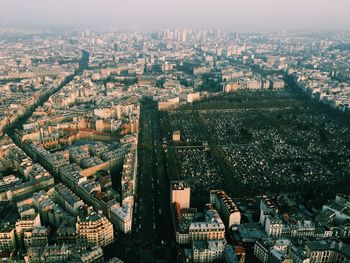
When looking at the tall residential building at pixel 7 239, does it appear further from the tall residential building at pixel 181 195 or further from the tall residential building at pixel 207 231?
the tall residential building at pixel 207 231

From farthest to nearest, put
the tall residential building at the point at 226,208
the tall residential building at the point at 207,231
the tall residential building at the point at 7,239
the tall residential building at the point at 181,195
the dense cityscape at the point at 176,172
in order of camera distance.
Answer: the tall residential building at the point at 181,195, the tall residential building at the point at 226,208, the tall residential building at the point at 207,231, the dense cityscape at the point at 176,172, the tall residential building at the point at 7,239

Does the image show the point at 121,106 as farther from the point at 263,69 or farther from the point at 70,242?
the point at 263,69

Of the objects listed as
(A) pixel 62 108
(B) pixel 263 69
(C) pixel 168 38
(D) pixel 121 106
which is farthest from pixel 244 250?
(C) pixel 168 38

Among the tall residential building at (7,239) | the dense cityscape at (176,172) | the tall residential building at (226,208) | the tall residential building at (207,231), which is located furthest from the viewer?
the tall residential building at (226,208)

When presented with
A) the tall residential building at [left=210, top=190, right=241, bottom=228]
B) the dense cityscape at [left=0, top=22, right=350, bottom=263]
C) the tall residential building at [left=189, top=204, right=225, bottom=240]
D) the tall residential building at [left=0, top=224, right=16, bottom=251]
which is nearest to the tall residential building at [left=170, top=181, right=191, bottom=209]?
the dense cityscape at [left=0, top=22, right=350, bottom=263]

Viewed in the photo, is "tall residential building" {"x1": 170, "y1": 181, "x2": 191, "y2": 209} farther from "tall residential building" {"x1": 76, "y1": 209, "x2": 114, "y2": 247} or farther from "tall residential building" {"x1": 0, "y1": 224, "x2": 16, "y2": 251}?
"tall residential building" {"x1": 0, "y1": 224, "x2": 16, "y2": 251}

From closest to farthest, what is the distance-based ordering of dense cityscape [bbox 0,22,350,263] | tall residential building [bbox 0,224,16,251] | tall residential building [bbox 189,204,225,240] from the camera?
1. tall residential building [bbox 0,224,16,251]
2. dense cityscape [bbox 0,22,350,263]
3. tall residential building [bbox 189,204,225,240]

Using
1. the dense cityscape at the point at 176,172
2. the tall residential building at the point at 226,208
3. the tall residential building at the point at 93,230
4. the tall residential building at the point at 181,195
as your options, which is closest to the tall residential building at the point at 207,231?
the dense cityscape at the point at 176,172
